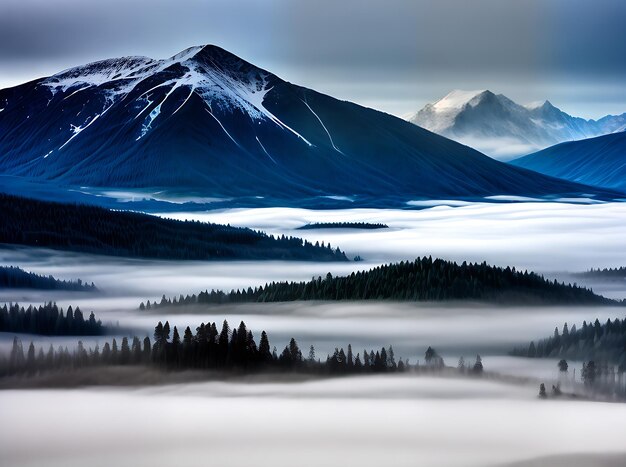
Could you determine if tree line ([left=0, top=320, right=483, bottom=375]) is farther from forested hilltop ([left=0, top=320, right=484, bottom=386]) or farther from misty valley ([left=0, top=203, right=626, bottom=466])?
misty valley ([left=0, top=203, right=626, bottom=466])

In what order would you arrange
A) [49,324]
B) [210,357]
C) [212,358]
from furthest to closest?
[49,324]
[210,357]
[212,358]

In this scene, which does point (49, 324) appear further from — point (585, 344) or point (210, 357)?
point (585, 344)

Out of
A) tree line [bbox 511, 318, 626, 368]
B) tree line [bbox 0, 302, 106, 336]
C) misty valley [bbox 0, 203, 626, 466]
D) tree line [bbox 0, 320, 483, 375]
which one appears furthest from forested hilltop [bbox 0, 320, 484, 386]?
tree line [bbox 0, 302, 106, 336]

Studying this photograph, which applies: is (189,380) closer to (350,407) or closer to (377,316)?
(350,407)

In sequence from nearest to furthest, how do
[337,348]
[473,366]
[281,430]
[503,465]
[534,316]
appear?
1. [503,465]
2. [281,430]
3. [473,366]
4. [337,348]
5. [534,316]

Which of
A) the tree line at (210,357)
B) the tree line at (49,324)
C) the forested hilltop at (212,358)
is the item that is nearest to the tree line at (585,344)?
the forested hilltop at (212,358)

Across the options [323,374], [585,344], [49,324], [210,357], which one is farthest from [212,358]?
[585,344]

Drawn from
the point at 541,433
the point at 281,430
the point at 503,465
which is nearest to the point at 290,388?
the point at 281,430
